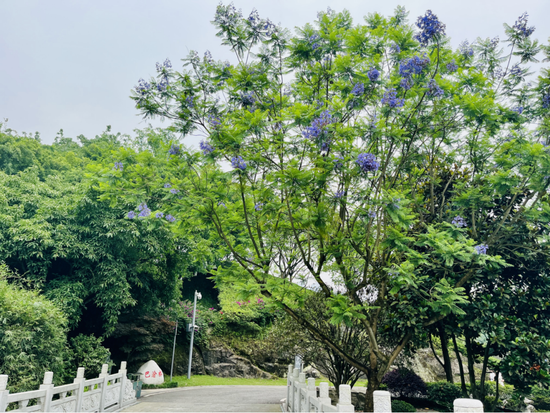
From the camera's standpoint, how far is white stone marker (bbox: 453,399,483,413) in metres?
2.35

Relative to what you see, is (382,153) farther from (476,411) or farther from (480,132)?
(476,411)

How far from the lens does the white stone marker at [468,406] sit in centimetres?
235

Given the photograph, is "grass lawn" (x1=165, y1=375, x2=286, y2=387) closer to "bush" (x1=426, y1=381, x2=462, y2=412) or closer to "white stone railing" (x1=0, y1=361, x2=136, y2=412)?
"white stone railing" (x1=0, y1=361, x2=136, y2=412)

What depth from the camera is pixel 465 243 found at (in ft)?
18.7

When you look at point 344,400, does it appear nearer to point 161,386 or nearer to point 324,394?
point 324,394

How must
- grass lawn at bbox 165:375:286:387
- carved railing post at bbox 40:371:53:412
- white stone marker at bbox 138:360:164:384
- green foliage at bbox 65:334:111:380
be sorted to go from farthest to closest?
grass lawn at bbox 165:375:286:387 → white stone marker at bbox 138:360:164:384 → green foliage at bbox 65:334:111:380 → carved railing post at bbox 40:371:53:412

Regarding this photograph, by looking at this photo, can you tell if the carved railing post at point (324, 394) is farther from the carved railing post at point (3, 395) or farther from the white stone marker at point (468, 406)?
the carved railing post at point (3, 395)

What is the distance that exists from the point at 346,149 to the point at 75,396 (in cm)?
646

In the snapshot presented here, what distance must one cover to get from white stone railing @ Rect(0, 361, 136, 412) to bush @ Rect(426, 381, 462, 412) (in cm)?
808

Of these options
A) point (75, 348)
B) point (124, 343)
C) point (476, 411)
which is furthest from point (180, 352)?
point (476, 411)

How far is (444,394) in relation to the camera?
1012 cm

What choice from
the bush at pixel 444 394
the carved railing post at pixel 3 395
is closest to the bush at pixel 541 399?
the bush at pixel 444 394

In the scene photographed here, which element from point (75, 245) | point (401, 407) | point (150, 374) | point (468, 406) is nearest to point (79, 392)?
point (75, 245)

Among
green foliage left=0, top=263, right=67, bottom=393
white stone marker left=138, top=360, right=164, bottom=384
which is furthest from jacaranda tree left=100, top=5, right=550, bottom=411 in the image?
white stone marker left=138, top=360, right=164, bottom=384
